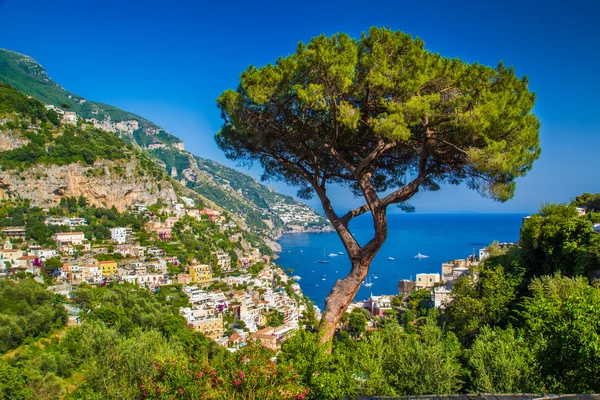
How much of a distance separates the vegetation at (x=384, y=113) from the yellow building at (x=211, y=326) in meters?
21.0

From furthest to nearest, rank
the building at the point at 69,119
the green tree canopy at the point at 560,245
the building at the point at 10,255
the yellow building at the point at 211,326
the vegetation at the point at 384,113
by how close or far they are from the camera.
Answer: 1. the building at the point at 69,119
2. the building at the point at 10,255
3. the yellow building at the point at 211,326
4. the green tree canopy at the point at 560,245
5. the vegetation at the point at 384,113

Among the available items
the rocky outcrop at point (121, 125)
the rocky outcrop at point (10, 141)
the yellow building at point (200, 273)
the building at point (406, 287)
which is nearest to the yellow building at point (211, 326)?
the yellow building at point (200, 273)

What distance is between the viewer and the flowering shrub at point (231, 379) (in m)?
2.72

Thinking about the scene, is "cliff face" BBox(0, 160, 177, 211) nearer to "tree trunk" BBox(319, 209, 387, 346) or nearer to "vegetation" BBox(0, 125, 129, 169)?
"vegetation" BBox(0, 125, 129, 169)

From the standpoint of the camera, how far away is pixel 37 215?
3722 centimetres

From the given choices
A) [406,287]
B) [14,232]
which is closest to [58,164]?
[14,232]

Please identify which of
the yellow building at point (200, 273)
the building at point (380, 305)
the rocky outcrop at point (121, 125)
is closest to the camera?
the building at point (380, 305)

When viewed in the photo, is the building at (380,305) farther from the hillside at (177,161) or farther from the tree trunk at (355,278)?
the hillside at (177,161)

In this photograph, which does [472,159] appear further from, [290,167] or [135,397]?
[135,397]

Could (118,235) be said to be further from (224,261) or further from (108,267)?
(224,261)

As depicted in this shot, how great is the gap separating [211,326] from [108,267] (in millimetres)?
12707

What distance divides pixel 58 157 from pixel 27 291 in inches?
1065

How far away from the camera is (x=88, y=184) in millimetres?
43750

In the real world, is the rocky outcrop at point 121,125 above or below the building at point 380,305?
above
